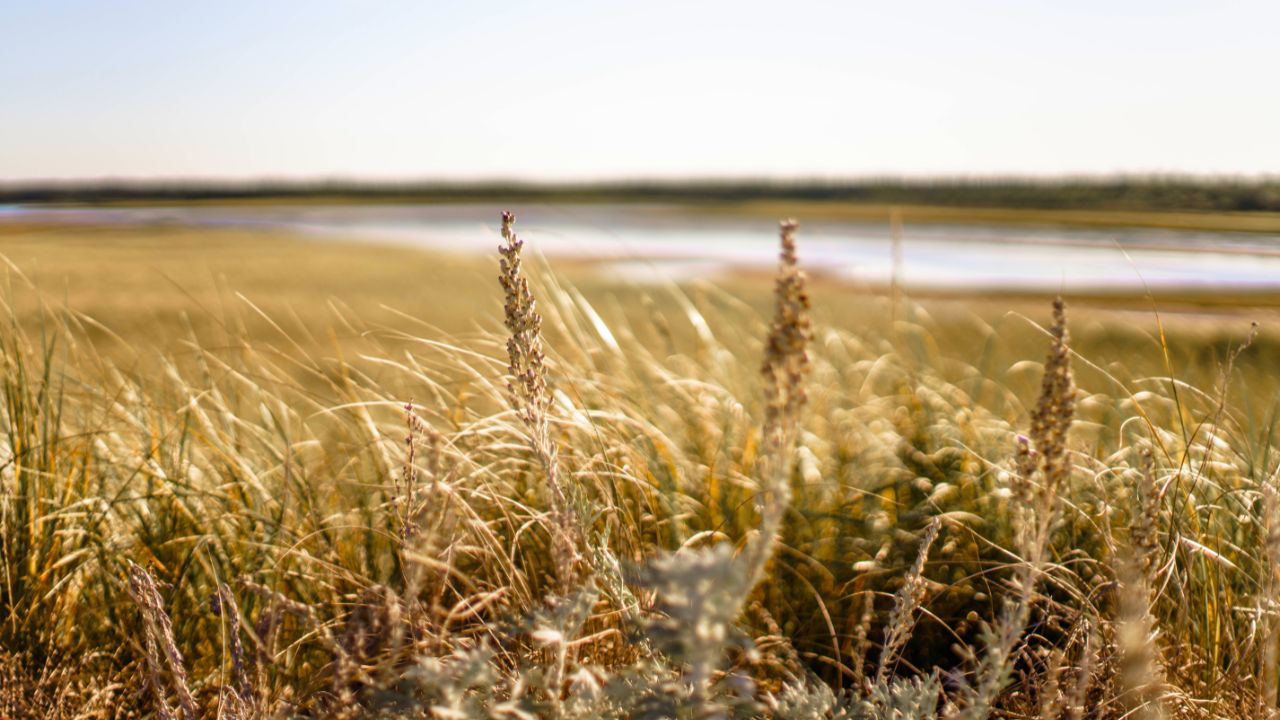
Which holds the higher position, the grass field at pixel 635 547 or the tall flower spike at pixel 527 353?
the tall flower spike at pixel 527 353

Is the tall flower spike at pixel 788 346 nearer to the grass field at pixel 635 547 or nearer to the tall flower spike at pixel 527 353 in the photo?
the grass field at pixel 635 547

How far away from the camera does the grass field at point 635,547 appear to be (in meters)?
1.55

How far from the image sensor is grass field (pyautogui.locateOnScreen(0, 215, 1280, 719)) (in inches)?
61.2

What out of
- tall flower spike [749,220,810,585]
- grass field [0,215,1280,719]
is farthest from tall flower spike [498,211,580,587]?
tall flower spike [749,220,810,585]

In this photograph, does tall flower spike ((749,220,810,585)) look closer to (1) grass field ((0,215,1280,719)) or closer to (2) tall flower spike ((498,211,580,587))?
(1) grass field ((0,215,1280,719))

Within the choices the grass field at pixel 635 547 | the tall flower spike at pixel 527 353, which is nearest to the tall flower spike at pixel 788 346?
the grass field at pixel 635 547

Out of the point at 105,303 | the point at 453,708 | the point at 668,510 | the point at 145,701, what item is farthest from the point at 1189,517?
the point at 105,303

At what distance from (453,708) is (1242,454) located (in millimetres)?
2954

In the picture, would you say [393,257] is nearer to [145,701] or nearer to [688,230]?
[688,230]

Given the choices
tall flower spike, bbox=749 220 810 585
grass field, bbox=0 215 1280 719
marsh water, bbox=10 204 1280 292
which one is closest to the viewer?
tall flower spike, bbox=749 220 810 585

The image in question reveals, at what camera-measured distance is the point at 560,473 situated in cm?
240

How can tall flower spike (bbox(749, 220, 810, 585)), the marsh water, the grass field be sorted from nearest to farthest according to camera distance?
1. tall flower spike (bbox(749, 220, 810, 585))
2. the grass field
3. the marsh water

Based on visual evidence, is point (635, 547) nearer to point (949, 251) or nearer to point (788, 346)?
point (788, 346)

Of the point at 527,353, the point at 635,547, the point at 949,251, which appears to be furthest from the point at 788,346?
the point at 949,251
